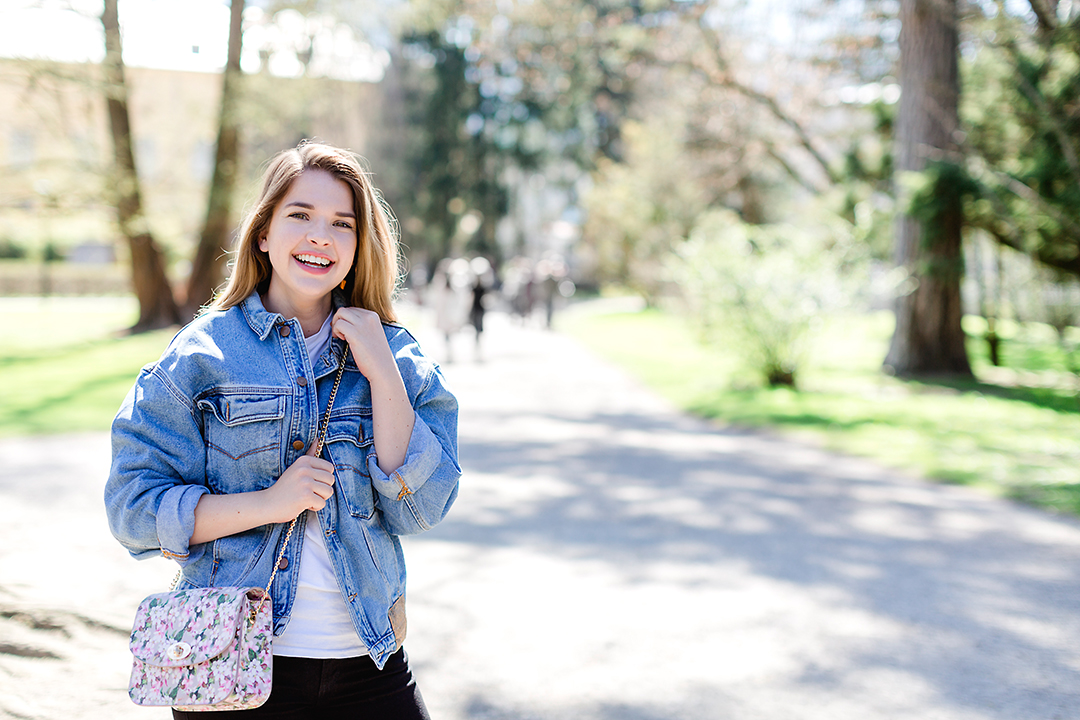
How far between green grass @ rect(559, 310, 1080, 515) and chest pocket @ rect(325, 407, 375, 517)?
6.30m

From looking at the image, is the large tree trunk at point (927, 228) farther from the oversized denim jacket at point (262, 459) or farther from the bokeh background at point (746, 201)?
the oversized denim jacket at point (262, 459)

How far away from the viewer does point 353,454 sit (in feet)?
6.27

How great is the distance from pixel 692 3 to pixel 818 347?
30.0 feet

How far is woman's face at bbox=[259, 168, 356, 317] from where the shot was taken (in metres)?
1.93

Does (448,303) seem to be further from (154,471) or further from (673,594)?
(154,471)

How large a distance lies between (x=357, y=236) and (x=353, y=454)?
0.51 m

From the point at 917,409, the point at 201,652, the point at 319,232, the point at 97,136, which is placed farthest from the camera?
the point at 97,136

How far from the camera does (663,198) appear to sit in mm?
30609

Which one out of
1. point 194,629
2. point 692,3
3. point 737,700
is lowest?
point 737,700

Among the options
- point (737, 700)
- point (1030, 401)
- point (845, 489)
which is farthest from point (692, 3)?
point (737, 700)

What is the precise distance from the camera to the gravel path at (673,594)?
3395 mm

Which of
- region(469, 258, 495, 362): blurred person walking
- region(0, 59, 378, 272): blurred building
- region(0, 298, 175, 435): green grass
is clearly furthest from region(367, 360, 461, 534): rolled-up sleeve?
region(469, 258, 495, 362): blurred person walking

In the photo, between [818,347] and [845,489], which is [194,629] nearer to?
[845,489]

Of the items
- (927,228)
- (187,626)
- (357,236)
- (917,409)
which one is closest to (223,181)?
(927,228)
